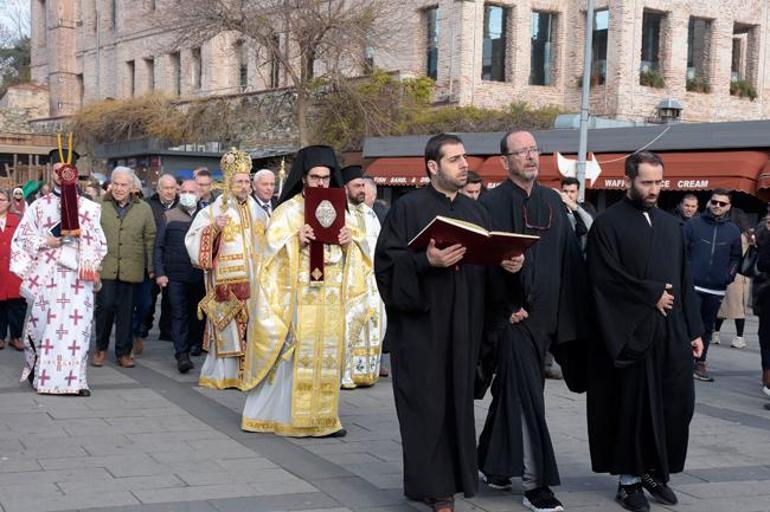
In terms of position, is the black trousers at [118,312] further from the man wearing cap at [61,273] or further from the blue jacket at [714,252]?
the blue jacket at [714,252]

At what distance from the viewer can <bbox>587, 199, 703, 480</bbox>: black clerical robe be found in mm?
5957

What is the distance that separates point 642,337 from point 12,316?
8520mm

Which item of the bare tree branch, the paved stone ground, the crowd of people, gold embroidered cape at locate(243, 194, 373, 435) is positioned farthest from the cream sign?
gold embroidered cape at locate(243, 194, 373, 435)

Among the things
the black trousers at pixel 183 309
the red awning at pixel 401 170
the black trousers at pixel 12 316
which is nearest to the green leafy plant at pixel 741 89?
the red awning at pixel 401 170

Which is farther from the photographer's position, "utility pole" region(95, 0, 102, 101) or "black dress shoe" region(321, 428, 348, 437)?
"utility pole" region(95, 0, 102, 101)

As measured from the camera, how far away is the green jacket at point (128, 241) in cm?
1080

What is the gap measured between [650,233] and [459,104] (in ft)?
88.2

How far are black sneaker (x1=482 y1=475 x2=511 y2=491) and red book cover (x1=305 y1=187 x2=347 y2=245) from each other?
7.02 feet

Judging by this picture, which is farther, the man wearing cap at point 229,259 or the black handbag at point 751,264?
the black handbag at point 751,264

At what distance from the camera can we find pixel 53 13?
2239 inches

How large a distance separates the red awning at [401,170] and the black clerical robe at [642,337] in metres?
19.5

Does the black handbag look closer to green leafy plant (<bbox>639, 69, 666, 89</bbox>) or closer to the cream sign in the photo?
the cream sign

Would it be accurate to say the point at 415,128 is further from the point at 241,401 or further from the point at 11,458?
the point at 11,458

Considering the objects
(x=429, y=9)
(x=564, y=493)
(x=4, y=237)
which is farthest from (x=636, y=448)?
(x=429, y=9)
